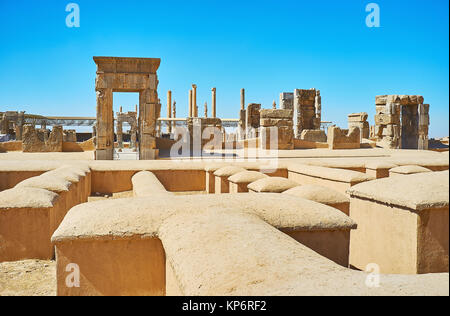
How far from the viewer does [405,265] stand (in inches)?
121

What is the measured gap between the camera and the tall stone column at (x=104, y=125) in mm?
11656

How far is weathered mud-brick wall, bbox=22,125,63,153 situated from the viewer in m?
14.4

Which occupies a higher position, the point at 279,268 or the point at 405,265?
the point at 279,268

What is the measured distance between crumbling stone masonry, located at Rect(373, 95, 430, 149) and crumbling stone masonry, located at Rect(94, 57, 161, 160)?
11463 mm

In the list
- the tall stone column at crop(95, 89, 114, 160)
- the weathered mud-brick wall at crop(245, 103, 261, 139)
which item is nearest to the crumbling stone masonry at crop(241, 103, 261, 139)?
the weathered mud-brick wall at crop(245, 103, 261, 139)

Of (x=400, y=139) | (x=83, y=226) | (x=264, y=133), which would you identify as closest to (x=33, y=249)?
(x=83, y=226)

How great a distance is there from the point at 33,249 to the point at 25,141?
11.7 metres

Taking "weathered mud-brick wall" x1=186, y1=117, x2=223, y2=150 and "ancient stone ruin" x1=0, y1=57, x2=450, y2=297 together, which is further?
"weathered mud-brick wall" x1=186, y1=117, x2=223, y2=150

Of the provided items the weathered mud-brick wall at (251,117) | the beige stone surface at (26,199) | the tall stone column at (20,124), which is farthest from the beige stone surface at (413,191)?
the tall stone column at (20,124)

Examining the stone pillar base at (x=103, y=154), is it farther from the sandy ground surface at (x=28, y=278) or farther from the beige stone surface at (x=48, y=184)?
the sandy ground surface at (x=28, y=278)

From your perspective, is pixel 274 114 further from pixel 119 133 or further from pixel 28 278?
pixel 119 133

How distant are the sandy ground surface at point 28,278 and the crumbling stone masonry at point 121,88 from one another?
762cm

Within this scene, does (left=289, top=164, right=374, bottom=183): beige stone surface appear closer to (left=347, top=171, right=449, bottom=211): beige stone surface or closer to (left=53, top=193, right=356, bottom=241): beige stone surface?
(left=347, top=171, right=449, bottom=211): beige stone surface
